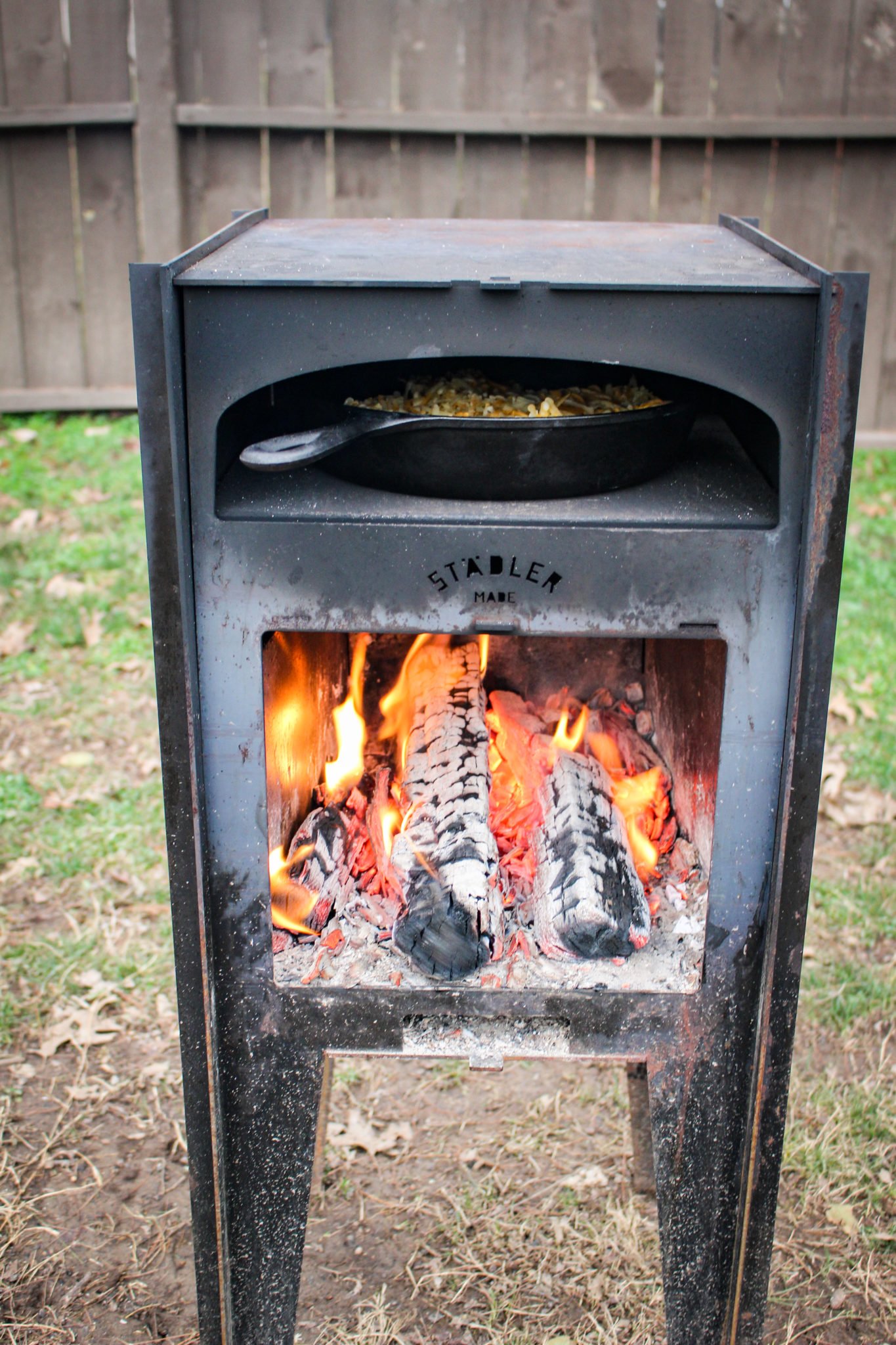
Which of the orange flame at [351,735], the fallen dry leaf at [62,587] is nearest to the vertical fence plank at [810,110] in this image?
the fallen dry leaf at [62,587]

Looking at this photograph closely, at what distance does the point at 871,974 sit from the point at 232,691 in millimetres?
1917

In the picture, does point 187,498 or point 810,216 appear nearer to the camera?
point 187,498

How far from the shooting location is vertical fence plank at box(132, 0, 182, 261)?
190 inches

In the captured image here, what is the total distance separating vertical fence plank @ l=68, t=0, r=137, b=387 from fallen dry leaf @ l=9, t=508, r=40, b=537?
1.02m

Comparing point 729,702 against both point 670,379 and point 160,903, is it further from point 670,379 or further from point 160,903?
point 160,903

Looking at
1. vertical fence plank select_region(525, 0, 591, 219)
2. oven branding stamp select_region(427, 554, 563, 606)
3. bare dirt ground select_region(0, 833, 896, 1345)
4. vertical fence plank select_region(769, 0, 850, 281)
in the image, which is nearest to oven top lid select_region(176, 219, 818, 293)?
oven branding stamp select_region(427, 554, 563, 606)

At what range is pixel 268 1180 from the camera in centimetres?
162

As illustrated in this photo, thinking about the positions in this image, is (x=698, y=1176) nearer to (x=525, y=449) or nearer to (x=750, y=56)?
(x=525, y=449)

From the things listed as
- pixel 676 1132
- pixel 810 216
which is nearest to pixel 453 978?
pixel 676 1132

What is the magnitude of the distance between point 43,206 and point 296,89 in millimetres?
1290

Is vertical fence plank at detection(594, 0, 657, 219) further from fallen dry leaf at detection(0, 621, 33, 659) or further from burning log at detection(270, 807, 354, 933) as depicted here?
burning log at detection(270, 807, 354, 933)

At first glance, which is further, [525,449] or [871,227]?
[871,227]

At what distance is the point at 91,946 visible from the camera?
108 inches

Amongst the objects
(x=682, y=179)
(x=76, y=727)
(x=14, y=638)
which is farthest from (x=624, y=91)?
(x=76, y=727)
